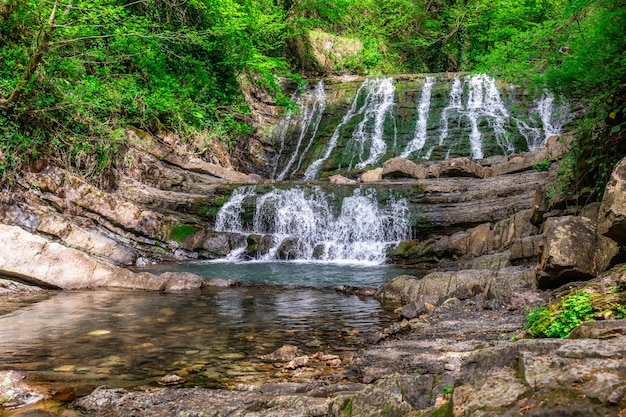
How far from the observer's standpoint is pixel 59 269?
10.3m

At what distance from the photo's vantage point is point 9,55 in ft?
45.8

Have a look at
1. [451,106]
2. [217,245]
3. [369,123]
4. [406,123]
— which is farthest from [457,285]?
[451,106]

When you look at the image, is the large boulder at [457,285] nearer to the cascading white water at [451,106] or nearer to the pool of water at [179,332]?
the pool of water at [179,332]

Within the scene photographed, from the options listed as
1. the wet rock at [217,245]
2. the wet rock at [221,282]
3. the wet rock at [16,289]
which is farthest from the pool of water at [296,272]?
the wet rock at [16,289]

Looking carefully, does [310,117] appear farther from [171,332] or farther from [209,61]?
[171,332]

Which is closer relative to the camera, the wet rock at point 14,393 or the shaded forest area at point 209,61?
the wet rock at point 14,393

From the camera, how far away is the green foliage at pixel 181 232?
1608cm

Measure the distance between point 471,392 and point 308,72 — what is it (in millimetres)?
30182

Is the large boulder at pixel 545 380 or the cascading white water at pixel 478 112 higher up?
the cascading white water at pixel 478 112

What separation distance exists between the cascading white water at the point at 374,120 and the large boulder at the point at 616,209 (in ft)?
54.5

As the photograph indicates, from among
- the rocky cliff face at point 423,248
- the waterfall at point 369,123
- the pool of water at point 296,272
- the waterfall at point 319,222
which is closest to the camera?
the rocky cliff face at point 423,248

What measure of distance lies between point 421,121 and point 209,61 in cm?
1130

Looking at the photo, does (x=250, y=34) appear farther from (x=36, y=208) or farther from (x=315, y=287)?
(x=315, y=287)

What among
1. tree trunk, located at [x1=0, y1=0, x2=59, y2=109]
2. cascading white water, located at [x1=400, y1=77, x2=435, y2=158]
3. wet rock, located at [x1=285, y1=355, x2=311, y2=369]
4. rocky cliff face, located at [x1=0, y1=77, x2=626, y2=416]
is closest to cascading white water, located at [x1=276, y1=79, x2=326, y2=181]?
rocky cliff face, located at [x1=0, y1=77, x2=626, y2=416]
